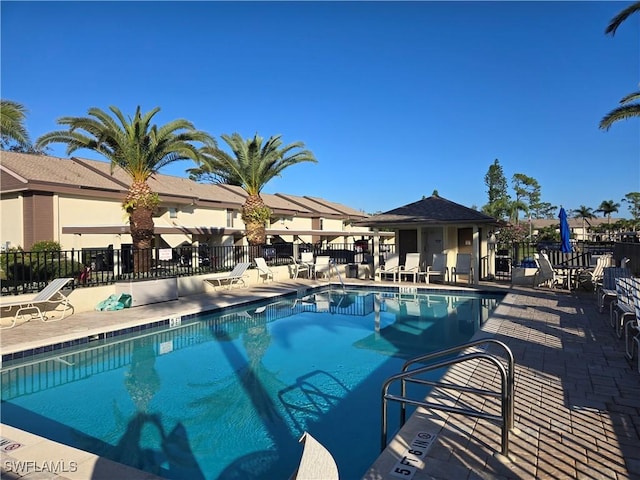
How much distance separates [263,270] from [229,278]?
2682 millimetres

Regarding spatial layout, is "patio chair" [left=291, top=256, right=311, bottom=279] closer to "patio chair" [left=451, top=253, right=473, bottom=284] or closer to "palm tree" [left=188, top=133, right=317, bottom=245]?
"palm tree" [left=188, top=133, right=317, bottom=245]

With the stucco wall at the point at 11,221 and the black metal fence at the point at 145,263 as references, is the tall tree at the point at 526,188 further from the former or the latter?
the stucco wall at the point at 11,221

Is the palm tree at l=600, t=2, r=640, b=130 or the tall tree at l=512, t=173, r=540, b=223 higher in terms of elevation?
the tall tree at l=512, t=173, r=540, b=223

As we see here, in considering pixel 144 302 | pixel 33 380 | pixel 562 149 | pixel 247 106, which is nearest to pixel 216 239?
pixel 247 106

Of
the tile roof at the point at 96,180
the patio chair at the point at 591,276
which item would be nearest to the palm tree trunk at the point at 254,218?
the tile roof at the point at 96,180

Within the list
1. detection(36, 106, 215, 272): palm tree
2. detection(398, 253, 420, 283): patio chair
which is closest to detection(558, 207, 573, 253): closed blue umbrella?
detection(398, 253, 420, 283): patio chair

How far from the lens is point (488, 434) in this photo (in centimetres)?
435

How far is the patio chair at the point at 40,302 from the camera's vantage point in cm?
1066

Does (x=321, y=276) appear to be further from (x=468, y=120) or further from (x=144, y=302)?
(x=468, y=120)

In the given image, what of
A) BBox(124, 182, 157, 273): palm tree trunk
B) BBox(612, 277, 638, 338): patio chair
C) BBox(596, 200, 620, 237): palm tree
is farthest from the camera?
BBox(596, 200, 620, 237): palm tree

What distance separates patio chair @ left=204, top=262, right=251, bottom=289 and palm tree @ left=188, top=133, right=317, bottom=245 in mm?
3764

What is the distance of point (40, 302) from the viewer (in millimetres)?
10781

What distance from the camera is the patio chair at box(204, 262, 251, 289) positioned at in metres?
17.5

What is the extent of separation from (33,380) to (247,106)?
21.4 m
